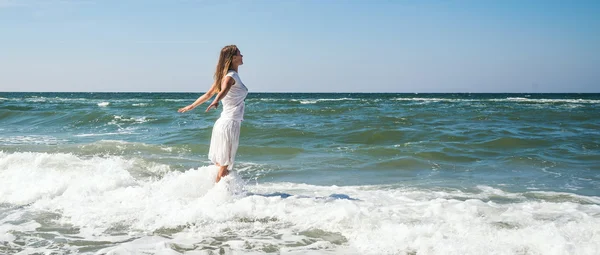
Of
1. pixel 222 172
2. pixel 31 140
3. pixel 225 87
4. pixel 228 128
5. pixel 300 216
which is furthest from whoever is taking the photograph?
pixel 31 140

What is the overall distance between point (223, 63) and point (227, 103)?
17.6 inches

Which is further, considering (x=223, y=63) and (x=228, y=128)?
(x=228, y=128)

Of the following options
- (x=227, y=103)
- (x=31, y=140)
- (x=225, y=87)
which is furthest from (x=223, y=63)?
Answer: (x=31, y=140)

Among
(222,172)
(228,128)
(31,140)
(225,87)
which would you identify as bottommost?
(31,140)

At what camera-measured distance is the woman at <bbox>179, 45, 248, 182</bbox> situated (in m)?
5.63

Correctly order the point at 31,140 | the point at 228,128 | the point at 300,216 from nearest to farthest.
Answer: the point at 300,216 < the point at 228,128 < the point at 31,140

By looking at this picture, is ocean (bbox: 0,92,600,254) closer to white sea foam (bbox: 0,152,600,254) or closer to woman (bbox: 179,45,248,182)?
white sea foam (bbox: 0,152,600,254)

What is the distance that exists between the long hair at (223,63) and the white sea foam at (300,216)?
1100 millimetres

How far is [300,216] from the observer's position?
5219 millimetres

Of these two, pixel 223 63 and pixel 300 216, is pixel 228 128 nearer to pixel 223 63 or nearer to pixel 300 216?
pixel 223 63

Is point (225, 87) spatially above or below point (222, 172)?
above

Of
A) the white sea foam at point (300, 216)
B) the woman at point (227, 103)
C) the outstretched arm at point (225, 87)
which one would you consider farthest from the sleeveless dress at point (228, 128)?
the white sea foam at point (300, 216)

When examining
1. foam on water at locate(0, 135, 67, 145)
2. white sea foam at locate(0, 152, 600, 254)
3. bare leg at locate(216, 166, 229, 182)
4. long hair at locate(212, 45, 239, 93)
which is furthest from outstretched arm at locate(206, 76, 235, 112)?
foam on water at locate(0, 135, 67, 145)

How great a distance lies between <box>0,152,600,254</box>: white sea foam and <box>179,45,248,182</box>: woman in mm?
256
